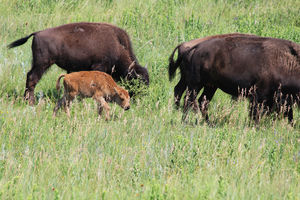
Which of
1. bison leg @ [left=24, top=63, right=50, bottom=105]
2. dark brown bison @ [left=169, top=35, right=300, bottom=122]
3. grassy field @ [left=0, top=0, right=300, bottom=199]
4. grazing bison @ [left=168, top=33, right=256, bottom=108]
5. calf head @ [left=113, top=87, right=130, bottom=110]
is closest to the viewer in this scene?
grassy field @ [left=0, top=0, right=300, bottom=199]

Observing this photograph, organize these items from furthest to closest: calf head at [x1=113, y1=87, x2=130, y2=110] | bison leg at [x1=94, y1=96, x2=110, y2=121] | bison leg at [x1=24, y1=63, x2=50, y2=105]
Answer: bison leg at [x1=24, y1=63, x2=50, y2=105] < calf head at [x1=113, y1=87, x2=130, y2=110] < bison leg at [x1=94, y1=96, x2=110, y2=121]

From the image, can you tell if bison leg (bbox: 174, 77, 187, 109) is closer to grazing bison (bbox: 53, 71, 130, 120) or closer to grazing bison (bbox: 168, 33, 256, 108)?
grazing bison (bbox: 168, 33, 256, 108)

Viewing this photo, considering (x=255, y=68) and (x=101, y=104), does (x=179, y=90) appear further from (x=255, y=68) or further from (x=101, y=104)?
(x=255, y=68)

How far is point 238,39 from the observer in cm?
688

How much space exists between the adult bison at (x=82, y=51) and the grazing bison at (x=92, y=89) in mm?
539

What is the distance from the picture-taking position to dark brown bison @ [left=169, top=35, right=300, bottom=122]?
6660 millimetres

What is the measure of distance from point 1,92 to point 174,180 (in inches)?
184

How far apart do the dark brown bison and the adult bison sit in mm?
1694

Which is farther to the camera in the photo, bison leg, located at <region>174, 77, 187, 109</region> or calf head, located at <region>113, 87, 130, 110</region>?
bison leg, located at <region>174, 77, 187, 109</region>

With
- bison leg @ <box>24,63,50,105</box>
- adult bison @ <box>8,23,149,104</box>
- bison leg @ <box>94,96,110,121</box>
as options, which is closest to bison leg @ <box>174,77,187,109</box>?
adult bison @ <box>8,23,149,104</box>

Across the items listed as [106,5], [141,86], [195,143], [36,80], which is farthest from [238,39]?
[106,5]

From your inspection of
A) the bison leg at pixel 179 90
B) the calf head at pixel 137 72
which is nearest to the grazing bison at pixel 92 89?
the bison leg at pixel 179 90

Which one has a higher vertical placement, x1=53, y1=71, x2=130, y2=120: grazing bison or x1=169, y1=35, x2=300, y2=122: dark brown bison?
x1=169, y1=35, x2=300, y2=122: dark brown bison

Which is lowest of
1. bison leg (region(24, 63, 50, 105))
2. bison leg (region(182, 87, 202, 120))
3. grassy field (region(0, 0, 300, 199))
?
bison leg (region(24, 63, 50, 105))
